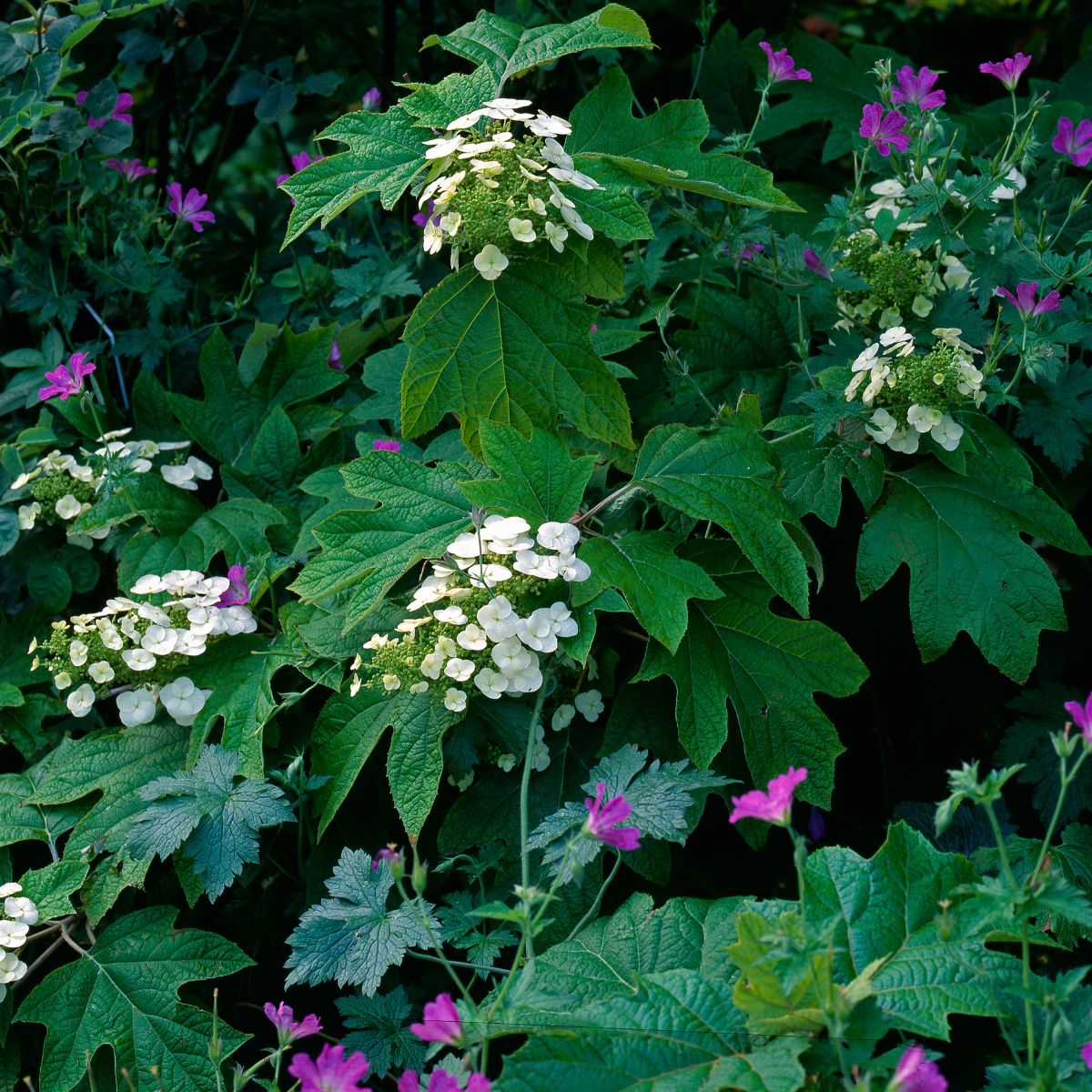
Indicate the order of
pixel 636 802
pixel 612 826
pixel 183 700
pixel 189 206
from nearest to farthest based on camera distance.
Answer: pixel 612 826 → pixel 636 802 → pixel 183 700 → pixel 189 206

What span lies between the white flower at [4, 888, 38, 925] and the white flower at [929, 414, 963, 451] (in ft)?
4.77

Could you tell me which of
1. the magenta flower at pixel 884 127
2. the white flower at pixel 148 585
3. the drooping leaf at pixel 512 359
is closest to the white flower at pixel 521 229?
the drooping leaf at pixel 512 359

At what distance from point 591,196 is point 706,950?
3.33 ft

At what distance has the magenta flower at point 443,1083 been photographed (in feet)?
3.43

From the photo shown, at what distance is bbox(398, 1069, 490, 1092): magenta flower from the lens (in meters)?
1.04

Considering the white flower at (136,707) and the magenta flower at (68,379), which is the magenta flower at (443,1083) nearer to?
the white flower at (136,707)

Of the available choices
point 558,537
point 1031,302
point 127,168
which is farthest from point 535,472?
point 127,168

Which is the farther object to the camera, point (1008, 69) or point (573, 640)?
point (1008, 69)

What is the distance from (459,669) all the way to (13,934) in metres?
0.76

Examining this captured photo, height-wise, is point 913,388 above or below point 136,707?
above

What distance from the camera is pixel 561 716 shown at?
5.50ft

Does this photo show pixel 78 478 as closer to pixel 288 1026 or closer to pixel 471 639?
pixel 471 639

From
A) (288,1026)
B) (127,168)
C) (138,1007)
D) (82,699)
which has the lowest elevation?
(138,1007)

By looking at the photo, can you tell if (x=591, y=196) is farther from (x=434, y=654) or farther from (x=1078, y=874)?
(x=1078, y=874)
